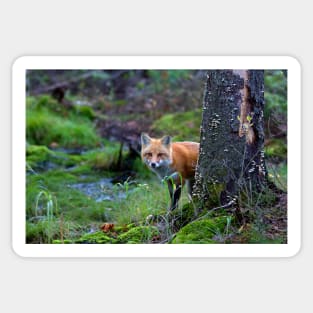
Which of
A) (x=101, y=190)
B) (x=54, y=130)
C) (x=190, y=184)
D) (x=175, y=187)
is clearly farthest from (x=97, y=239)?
(x=54, y=130)

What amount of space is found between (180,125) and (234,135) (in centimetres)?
387

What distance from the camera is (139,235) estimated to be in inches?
192

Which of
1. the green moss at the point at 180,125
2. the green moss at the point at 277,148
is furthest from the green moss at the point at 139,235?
the green moss at the point at 180,125

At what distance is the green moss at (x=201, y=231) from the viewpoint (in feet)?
15.1

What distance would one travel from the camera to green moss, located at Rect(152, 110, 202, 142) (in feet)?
26.7

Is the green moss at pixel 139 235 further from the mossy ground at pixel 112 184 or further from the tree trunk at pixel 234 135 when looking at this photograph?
the tree trunk at pixel 234 135

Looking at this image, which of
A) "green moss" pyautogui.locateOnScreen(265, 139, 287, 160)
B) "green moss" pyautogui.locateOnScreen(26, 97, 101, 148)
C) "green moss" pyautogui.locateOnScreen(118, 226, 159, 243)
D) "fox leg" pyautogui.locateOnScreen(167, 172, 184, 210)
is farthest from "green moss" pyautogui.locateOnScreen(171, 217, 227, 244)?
"green moss" pyautogui.locateOnScreen(26, 97, 101, 148)

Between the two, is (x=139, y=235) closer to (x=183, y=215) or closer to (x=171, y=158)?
(x=183, y=215)

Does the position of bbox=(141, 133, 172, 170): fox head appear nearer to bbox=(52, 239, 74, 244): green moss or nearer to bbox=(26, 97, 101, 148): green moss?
bbox=(52, 239, 74, 244): green moss

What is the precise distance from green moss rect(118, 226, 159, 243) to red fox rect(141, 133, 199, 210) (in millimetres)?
590

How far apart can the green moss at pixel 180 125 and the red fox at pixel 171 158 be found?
2095 millimetres

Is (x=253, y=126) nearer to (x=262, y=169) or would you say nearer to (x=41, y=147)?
(x=262, y=169)
